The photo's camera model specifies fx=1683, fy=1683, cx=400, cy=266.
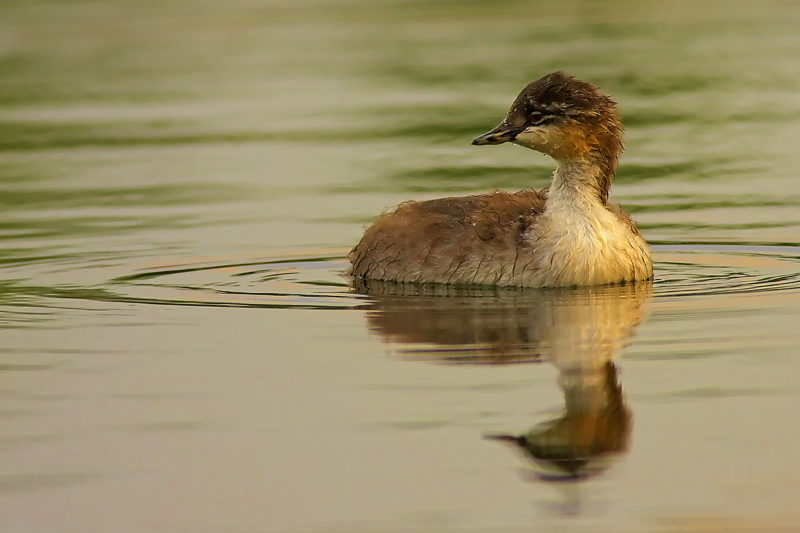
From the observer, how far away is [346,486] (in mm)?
6625

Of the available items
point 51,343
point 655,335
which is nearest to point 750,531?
point 655,335

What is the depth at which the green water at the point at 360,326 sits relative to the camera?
21.5 ft

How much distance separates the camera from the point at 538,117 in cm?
1175

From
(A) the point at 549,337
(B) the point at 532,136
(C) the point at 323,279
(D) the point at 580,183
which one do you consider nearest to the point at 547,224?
(D) the point at 580,183

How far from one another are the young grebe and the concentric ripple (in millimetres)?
306

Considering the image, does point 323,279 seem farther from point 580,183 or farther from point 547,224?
point 580,183

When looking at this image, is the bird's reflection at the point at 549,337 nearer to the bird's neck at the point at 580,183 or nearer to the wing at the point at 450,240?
the wing at the point at 450,240

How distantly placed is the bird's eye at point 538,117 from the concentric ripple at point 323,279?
125cm

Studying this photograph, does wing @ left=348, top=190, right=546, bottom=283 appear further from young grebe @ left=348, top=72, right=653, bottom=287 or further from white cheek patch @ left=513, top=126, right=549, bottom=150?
white cheek patch @ left=513, top=126, right=549, bottom=150

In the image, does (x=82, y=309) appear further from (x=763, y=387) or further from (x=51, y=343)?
(x=763, y=387)

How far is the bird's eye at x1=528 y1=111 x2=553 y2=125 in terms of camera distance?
11719 mm

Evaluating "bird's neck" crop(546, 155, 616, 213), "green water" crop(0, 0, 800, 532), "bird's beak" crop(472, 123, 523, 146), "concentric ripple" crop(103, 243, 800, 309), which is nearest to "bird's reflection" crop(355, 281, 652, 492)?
"green water" crop(0, 0, 800, 532)

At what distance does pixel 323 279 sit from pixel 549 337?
311cm

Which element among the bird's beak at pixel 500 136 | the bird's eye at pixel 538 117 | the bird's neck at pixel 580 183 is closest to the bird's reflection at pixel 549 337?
the bird's neck at pixel 580 183
